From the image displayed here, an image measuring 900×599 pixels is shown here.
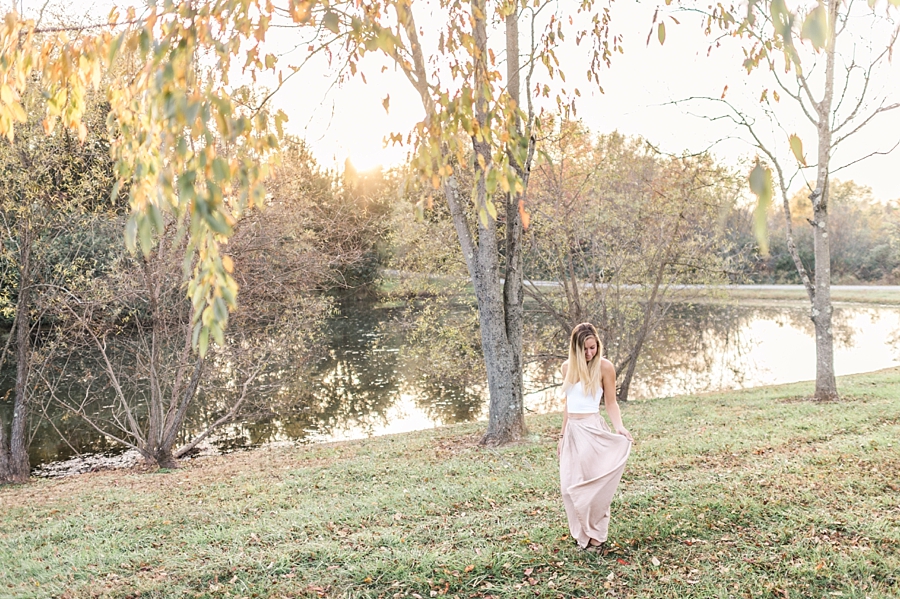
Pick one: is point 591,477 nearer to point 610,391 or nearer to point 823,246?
point 610,391

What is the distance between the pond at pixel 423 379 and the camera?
53.7ft

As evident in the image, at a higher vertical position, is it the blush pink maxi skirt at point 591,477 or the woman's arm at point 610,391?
the woman's arm at point 610,391

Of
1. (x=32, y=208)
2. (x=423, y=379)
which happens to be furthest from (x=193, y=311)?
(x=423, y=379)

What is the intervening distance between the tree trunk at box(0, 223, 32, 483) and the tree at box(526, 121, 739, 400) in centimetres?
934

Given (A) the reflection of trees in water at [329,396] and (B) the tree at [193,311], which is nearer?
(B) the tree at [193,311]

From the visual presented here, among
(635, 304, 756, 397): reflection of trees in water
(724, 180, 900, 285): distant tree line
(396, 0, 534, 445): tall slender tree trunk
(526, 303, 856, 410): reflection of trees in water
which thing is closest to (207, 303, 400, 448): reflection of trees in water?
(526, 303, 856, 410): reflection of trees in water

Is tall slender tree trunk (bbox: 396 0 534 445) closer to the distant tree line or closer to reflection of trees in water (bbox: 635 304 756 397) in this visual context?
reflection of trees in water (bbox: 635 304 756 397)

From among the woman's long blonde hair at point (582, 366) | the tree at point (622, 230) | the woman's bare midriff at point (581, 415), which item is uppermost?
the tree at point (622, 230)

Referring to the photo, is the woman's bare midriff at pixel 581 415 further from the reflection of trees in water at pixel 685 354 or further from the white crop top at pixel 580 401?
the reflection of trees in water at pixel 685 354

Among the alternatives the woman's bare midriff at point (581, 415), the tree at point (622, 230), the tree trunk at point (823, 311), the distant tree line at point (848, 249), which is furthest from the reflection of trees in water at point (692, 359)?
the distant tree line at point (848, 249)

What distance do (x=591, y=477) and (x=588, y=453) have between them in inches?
7.6

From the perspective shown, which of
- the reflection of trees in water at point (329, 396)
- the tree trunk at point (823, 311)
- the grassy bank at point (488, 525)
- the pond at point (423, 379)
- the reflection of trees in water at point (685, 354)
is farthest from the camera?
the reflection of trees in water at point (685, 354)

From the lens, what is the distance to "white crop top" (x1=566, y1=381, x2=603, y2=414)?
5.93 m

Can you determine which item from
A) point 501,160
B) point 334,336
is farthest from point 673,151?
point 334,336
